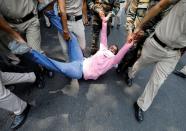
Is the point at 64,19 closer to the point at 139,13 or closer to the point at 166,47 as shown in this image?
the point at 139,13

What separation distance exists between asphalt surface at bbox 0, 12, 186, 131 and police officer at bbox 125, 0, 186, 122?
220 mm

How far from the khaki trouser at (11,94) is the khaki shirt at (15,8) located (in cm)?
60

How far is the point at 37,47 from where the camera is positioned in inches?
89.0

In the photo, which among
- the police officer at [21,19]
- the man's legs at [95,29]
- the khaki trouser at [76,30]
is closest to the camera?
the police officer at [21,19]

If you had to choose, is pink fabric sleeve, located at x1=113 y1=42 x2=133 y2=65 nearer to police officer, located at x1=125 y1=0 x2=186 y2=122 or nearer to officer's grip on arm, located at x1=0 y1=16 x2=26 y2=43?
police officer, located at x1=125 y1=0 x2=186 y2=122

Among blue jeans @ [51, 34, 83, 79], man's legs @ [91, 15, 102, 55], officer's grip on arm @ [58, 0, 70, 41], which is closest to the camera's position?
officer's grip on arm @ [58, 0, 70, 41]

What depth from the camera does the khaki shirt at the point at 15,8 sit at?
6.43ft

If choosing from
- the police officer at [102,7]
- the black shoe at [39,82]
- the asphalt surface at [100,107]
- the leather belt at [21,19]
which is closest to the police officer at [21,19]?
the leather belt at [21,19]

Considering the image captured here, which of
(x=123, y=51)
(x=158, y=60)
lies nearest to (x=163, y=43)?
(x=158, y=60)

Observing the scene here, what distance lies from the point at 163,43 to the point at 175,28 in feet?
0.64

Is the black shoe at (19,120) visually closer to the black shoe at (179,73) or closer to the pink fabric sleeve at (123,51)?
the pink fabric sleeve at (123,51)

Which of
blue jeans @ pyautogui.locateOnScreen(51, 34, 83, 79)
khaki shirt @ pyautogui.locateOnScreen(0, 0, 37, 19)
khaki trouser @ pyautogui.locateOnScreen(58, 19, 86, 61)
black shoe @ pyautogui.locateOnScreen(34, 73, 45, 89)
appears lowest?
black shoe @ pyautogui.locateOnScreen(34, 73, 45, 89)

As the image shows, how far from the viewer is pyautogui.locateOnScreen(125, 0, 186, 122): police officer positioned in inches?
64.3

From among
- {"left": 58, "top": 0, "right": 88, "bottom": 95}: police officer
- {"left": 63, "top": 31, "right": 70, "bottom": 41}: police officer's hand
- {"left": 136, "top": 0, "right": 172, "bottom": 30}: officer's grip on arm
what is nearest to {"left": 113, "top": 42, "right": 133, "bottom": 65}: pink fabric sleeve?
{"left": 136, "top": 0, "right": 172, "bottom": 30}: officer's grip on arm
